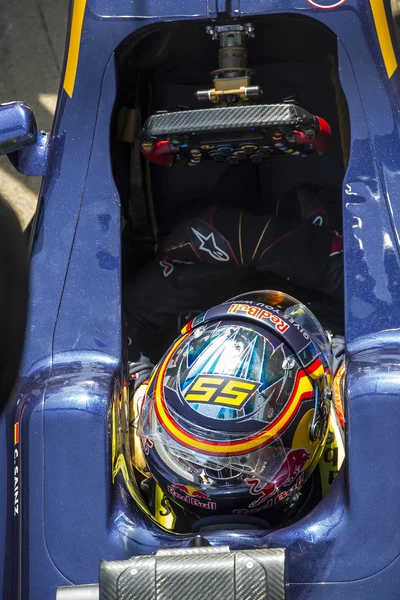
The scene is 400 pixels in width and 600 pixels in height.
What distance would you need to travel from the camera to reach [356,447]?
235 centimetres

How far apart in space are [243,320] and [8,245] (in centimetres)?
135

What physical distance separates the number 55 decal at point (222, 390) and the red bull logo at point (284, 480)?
19 centimetres

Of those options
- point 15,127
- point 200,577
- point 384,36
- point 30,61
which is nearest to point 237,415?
point 200,577

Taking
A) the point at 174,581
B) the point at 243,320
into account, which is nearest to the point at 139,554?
the point at 174,581

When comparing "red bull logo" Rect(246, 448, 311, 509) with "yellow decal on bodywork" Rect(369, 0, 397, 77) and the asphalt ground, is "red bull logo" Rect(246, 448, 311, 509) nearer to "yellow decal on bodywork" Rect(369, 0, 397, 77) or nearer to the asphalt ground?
"yellow decal on bodywork" Rect(369, 0, 397, 77)

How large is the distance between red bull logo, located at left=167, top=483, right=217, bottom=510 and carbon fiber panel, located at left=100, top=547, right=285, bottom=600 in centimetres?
31

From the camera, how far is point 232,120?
2791 millimetres

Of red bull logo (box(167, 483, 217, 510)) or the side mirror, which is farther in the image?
the side mirror

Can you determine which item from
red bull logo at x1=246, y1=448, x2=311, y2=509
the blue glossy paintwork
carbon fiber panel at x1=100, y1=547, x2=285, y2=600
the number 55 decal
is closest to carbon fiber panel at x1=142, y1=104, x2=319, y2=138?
the blue glossy paintwork

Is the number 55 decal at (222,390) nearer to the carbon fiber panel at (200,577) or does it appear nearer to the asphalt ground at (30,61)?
the carbon fiber panel at (200,577)

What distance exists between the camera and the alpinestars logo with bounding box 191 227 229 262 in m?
3.08

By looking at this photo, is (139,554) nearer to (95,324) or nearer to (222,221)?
(95,324)

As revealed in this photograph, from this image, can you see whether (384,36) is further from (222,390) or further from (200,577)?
(200,577)

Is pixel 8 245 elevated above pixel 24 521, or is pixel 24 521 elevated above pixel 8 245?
pixel 8 245
